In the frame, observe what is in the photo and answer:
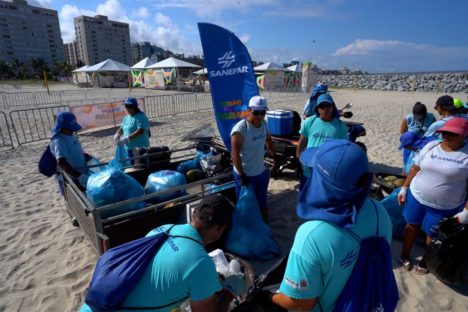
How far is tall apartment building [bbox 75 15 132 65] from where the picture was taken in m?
125

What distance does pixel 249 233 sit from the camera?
136 inches

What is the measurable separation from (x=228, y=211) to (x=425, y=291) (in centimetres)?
270

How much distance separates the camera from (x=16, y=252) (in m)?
3.74

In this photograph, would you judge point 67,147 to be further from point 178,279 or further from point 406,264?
point 406,264

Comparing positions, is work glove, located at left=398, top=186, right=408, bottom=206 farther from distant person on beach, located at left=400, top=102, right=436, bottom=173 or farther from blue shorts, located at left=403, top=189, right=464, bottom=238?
distant person on beach, located at left=400, top=102, right=436, bottom=173

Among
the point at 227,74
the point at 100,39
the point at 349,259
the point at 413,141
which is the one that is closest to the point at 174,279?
the point at 349,259

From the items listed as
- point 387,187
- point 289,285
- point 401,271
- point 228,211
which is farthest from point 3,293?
point 387,187

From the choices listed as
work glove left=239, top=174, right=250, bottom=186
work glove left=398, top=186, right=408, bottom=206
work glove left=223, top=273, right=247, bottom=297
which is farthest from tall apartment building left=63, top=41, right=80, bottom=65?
work glove left=223, top=273, right=247, bottom=297

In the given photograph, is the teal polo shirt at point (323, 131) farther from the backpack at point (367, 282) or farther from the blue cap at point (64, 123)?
the blue cap at point (64, 123)

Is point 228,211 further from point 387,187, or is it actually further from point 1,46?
point 1,46

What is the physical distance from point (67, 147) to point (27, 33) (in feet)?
466

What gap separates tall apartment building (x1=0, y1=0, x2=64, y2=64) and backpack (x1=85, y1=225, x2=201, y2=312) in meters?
137

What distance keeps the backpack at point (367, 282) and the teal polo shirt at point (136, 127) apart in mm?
4379

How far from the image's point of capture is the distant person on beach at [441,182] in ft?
8.84
